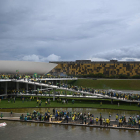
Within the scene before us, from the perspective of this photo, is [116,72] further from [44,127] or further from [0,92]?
[44,127]

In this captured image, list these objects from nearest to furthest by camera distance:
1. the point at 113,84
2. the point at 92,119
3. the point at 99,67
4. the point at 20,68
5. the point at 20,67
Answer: the point at 92,119 → the point at 20,67 → the point at 20,68 → the point at 113,84 → the point at 99,67

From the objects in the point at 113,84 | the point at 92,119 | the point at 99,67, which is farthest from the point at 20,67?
the point at 99,67

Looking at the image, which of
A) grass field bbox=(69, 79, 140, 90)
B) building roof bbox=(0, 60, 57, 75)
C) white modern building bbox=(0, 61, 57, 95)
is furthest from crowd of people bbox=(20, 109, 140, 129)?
grass field bbox=(69, 79, 140, 90)

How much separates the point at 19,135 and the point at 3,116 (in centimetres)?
637

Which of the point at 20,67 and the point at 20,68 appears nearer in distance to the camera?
the point at 20,67

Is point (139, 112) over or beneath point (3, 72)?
beneath

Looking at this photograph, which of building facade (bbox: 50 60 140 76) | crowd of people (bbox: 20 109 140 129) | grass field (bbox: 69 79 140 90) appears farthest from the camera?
building facade (bbox: 50 60 140 76)

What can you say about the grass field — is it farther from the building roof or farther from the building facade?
the building facade

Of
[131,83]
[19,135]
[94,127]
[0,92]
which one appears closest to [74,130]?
[94,127]

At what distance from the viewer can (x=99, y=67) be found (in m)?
76.1

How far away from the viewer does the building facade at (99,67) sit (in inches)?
2913

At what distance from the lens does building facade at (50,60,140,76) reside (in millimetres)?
74000

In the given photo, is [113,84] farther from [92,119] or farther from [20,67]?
[92,119]

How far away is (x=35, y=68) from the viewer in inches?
1986
